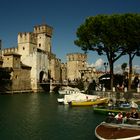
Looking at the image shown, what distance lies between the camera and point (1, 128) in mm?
22469

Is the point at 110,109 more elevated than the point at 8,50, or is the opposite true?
the point at 8,50

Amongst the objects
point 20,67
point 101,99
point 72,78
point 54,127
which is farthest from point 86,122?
point 72,78

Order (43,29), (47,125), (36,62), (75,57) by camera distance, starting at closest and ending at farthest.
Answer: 1. (47,125)
2. (36,62)
3. (43,29)
4. (75,57)

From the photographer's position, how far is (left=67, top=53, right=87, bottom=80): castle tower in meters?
86.7

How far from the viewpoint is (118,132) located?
18.1 m

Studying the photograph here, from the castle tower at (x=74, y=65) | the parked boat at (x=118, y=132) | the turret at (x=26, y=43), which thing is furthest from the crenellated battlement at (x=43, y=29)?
the parked boat at (x=118, y=132)

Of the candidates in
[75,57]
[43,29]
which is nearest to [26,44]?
[43,29]

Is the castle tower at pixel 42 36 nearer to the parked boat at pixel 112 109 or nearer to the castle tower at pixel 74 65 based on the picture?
the castle tower at pixel 74 65

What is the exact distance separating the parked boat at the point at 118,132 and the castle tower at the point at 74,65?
2649 inches

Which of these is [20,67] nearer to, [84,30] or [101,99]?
[84,30]

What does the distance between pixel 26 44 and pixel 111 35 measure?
116 feet

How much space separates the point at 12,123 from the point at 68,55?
64.8 m

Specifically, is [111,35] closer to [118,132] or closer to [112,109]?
[112,109]

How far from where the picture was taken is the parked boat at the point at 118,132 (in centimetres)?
1743
